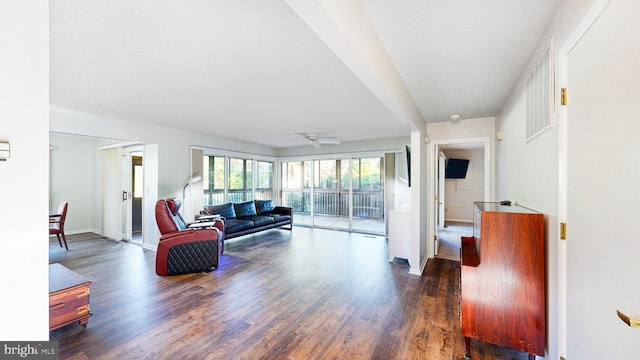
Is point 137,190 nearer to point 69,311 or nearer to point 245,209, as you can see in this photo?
point 245,209

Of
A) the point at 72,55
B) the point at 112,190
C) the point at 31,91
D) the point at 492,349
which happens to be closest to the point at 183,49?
the point at 72,55

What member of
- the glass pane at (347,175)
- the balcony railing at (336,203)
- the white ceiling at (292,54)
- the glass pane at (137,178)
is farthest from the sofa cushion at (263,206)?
the white ceiling at (292,54)

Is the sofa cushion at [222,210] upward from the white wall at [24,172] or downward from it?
downward

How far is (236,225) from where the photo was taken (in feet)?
17.1

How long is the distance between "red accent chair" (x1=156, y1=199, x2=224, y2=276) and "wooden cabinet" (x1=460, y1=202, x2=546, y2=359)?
3.24 metres

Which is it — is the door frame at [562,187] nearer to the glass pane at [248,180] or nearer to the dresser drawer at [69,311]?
the dresser drawer at [69,311]

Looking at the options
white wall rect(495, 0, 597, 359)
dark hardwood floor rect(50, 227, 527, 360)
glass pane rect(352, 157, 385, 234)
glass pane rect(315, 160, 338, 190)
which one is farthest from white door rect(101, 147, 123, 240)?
white wall rect(495, 0, 597, 359)

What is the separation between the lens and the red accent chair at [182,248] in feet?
11.5

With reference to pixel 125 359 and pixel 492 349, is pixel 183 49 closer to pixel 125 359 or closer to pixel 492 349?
pixel 125 359

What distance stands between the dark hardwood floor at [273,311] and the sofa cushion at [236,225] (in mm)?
778

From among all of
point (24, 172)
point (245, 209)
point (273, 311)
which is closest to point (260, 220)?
point (245, 209)

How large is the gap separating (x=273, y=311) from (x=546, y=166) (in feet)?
8.65

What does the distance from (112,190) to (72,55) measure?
4917 mm

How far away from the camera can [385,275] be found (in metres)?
3.58
